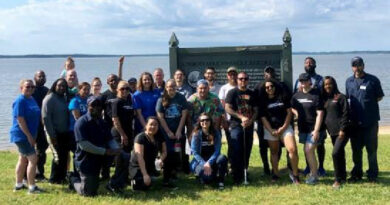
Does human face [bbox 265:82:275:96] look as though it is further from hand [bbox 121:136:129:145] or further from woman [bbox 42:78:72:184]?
woman [bbox 42:78:72:184]

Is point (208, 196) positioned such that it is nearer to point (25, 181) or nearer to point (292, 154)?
point (292, 154)

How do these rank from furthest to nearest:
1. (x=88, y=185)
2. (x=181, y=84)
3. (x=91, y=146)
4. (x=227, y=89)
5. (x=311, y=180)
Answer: (x=181, y=84) → (x=227, y=89) → (x=311, y=180) → (x=88, y=185) → (x=91, y=146)

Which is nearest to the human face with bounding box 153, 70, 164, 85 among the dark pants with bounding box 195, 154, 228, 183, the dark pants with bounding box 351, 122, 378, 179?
the dark pants with bounding box 195, 154, 228, 183

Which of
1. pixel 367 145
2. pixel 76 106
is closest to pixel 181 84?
pixel 76 106

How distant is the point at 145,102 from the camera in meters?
7.94

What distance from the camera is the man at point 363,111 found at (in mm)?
7672

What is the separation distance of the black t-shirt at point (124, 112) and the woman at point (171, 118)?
46 centimetres

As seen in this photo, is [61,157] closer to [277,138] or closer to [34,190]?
[34,190]

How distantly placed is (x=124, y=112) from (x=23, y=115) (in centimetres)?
154

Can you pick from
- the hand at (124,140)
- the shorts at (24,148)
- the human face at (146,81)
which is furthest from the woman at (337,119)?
the shorts at (24,148)

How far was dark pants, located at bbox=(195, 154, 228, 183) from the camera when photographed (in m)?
7.57

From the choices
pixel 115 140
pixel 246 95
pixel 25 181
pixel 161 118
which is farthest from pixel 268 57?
pixel 25 181

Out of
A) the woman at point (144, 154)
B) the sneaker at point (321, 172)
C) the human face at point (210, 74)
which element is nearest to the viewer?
the woman at point (144, 154)

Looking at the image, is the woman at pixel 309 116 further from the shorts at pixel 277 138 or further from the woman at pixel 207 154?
the woman at pixel 207 154
